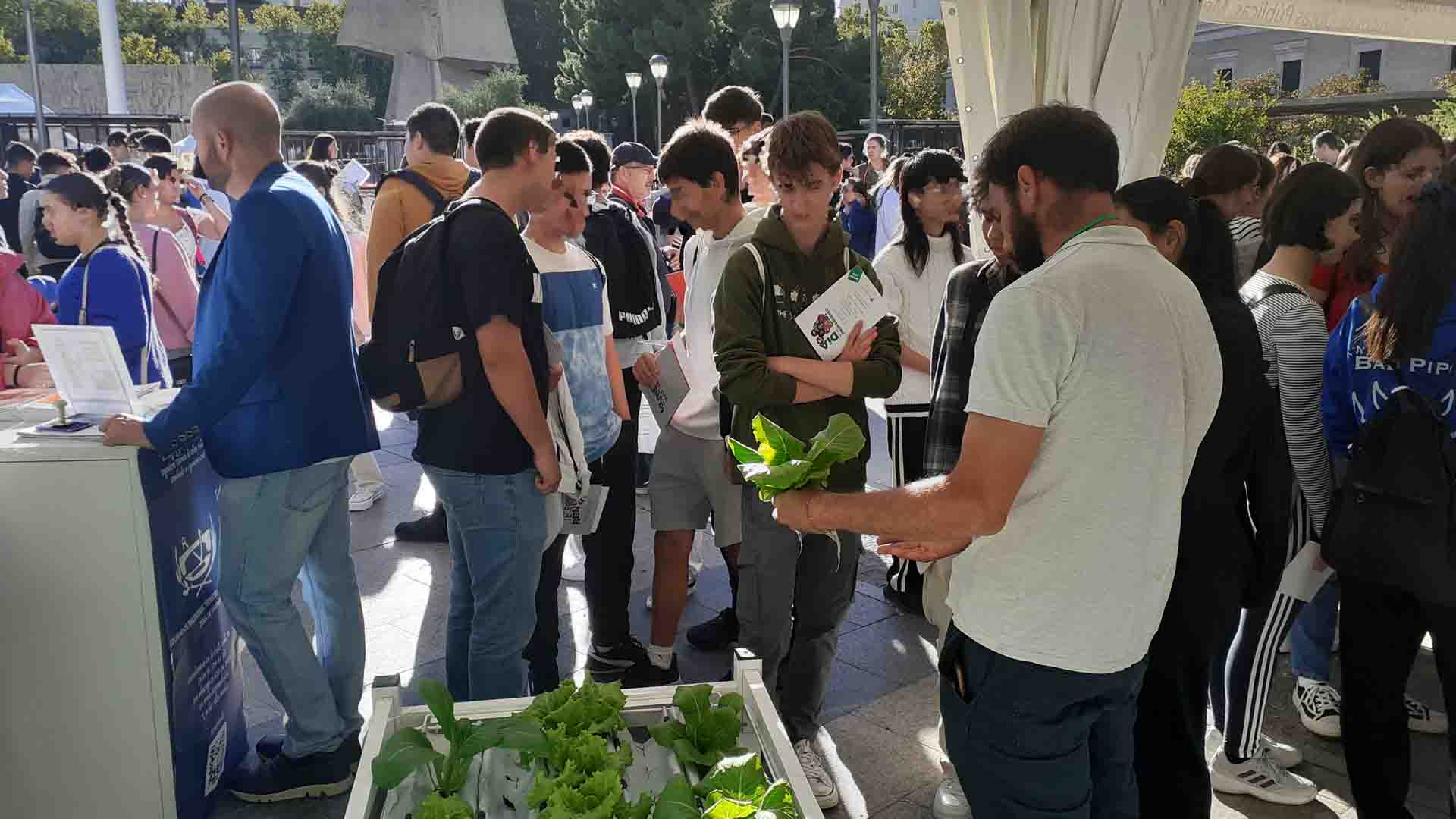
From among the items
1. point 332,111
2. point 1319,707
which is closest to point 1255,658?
point 1319,707

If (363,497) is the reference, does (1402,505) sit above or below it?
above

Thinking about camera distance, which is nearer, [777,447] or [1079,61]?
[777,447]

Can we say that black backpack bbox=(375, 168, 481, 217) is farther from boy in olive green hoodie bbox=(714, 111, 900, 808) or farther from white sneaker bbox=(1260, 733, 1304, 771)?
white sneaker bbox=(1260, 733, 1304, 771)

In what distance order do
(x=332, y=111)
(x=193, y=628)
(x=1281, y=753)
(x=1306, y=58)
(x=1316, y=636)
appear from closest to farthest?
(x=193, y=628)
(x=1281, y=753)
(x=1316, y=636)
(x=1306, y=58)
(x=332, y=111)

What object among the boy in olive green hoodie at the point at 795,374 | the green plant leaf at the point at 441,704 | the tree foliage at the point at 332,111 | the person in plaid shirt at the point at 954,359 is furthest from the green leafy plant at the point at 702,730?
the tree foliage at the point at 332,111

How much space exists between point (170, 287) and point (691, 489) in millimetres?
3122

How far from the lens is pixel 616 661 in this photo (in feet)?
13.4

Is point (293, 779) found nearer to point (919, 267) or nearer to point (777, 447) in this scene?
point (777, 447)

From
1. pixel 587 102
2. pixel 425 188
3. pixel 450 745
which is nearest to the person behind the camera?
pixel 450 745

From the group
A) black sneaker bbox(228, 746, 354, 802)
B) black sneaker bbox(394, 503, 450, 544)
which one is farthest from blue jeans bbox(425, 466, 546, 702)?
black sneaker bbox(394, 503, 450, 544)

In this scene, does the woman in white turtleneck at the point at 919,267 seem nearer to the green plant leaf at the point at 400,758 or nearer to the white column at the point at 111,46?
the green plant leaf at the point at 400,758

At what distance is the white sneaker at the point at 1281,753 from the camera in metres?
3.41

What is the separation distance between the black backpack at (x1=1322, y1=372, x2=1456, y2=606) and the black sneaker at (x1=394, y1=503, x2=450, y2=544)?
4.19m

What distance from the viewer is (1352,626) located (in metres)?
2.75
